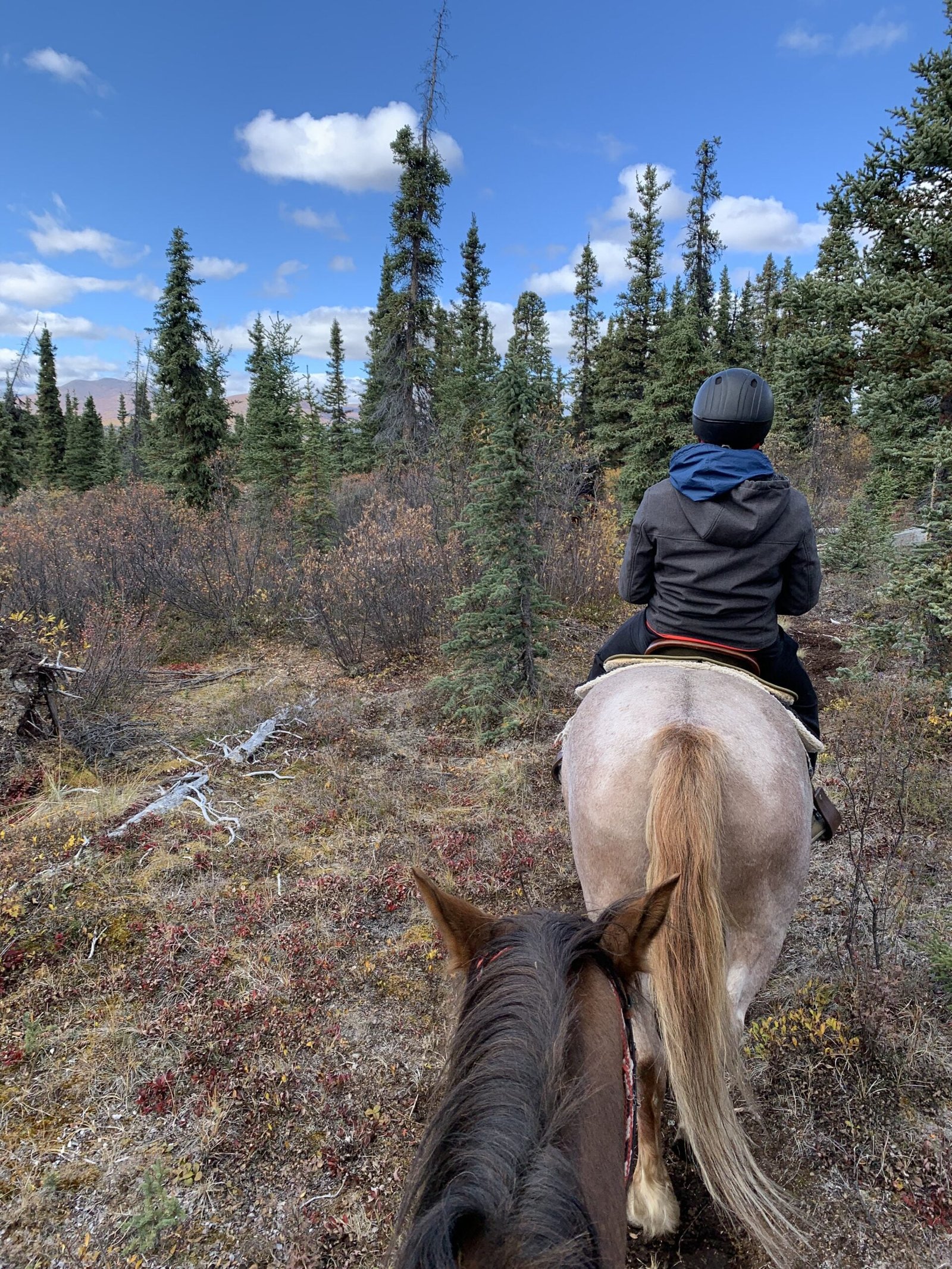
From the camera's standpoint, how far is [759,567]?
8.05ft

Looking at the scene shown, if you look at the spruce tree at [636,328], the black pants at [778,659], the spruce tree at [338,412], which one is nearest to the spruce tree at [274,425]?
the spruce tree at [338,412]

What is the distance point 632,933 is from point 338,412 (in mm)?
42441

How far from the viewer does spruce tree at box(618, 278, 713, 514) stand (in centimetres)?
1394

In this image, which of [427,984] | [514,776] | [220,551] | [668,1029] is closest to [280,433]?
[220,551]

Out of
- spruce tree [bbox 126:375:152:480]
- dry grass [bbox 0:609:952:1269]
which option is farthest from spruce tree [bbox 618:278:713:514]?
spruce tree [bbox 126:375:152:480]

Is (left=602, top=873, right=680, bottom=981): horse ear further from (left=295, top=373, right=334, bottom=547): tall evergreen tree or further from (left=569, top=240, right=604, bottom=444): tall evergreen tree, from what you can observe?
(left=569, top=240, right=604, bottom=444): tall evergreen tree

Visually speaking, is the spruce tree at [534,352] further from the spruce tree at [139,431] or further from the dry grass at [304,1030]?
the spruce tree at [139,431]

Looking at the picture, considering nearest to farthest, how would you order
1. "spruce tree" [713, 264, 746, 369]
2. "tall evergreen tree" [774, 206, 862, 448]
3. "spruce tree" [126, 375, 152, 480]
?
"tall evergreen tree" [774, 206, 862, 448]
"spruce tree" [713, 264, 746, 369]
"spruce tree" [126, 375, 152, 480]

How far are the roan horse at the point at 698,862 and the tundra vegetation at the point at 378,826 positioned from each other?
0.68 m

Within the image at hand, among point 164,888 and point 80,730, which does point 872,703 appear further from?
point 80,730

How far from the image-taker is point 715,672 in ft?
7.81

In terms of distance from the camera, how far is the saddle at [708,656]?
252 centimetres

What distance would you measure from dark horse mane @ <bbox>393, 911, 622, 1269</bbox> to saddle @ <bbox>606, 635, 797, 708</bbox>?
1.54 meters

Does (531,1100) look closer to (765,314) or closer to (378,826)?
(378,826)
